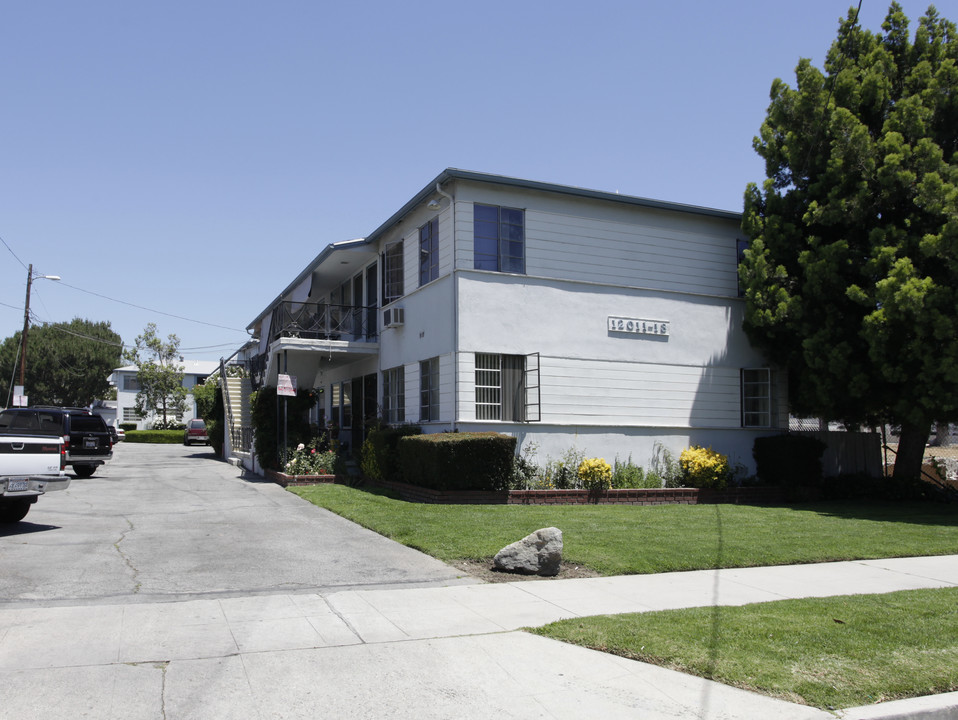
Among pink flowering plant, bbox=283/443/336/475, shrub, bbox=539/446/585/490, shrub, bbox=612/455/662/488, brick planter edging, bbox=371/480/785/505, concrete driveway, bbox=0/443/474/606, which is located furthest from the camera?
pink flowering plant, bbox=283/443/336/475

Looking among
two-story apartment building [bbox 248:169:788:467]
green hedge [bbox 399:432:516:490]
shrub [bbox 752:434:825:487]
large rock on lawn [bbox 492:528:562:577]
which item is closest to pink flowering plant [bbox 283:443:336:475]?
two-story apartment building [bbox 248:169:788:467]

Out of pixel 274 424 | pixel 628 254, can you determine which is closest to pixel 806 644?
pixel 628 254

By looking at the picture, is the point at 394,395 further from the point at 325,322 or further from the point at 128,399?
the point at 128,399

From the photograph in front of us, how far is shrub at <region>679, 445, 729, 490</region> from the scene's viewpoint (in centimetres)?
1706

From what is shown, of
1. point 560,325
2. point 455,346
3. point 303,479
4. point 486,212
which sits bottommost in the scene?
point 303,479

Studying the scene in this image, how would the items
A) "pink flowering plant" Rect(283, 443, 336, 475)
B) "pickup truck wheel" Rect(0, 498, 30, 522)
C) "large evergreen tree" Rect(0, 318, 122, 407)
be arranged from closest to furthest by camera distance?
"pickup truck wheel" Rect(0, 498, 30, 522) → "pink flowering plant" Rect(283, 443, 336, 475) → "large evergreen tree" Rect(0, 318, 122, 407)

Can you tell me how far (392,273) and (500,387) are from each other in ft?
17.3

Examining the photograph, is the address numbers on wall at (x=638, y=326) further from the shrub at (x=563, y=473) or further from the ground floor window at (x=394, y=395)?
the ground floor window at (x=394, y=395)

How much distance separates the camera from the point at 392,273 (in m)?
20.1

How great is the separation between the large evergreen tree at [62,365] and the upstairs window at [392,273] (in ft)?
167

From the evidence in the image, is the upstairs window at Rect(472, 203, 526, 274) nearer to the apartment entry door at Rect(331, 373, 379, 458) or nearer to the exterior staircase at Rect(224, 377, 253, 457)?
the apartment entry door at Rect(331, 373, 379, 458)

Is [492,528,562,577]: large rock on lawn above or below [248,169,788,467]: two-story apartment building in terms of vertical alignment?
below

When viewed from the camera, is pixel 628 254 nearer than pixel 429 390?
No

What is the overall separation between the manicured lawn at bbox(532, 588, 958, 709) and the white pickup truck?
8.19m
